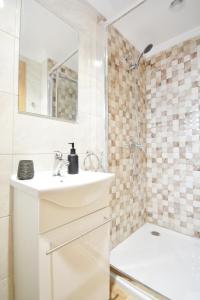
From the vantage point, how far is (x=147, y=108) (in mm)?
1888

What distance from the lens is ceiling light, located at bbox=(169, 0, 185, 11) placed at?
1279 mm

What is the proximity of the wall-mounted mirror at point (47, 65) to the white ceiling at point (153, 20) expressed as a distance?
0.46 m

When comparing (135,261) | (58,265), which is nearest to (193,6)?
(58,265)

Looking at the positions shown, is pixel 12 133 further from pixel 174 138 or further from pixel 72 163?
pixel 174 138

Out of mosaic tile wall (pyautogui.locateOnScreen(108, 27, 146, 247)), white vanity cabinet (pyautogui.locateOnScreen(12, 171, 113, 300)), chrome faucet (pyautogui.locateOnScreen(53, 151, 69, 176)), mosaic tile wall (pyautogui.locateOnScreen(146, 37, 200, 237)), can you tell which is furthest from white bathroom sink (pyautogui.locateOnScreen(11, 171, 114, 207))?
mosaic tile wall (pyautogui.locateOnScreen(146, 37, 200, 237))

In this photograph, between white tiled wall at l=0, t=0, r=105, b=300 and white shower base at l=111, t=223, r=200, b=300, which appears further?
white shower base at l=111, t=223, r=200, b=300

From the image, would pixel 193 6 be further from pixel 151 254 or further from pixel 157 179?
pixel 151 254

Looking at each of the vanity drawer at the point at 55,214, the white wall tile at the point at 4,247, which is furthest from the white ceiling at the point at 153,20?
the white wall tile at the point at 4,247

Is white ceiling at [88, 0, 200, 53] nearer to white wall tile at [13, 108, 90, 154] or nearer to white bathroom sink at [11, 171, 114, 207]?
white wall tile at [13, 108, 90, 154]

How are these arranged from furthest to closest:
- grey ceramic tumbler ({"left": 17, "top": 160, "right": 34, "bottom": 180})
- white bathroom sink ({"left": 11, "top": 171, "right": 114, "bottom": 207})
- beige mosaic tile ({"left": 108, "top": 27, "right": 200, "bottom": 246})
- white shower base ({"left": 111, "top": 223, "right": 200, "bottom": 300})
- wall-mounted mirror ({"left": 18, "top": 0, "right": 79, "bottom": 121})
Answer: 1. beige mosaic tile ({"left": 108, "top": 27, "right": 200, "bottom": 246})
2. white shower base ({"left": 111, "top": 223, "right": 200, "bottom": 300})
3. wall-mounted mirror ({"left": 18, "top": 0, "right": 79, "bottom": 121})
4. grey ceramic tumbler ({"left": 17, "top": 160, "right": 34, "bottom": 180})
5. white bathroom sink ({"left": 11, "top": 171, "right": 114, "bottom": 207})

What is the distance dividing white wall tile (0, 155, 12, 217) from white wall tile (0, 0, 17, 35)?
0.66 meters

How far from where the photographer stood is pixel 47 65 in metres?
1.04

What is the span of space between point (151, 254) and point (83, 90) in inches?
57.5

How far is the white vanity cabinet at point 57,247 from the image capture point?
25.2 inches
